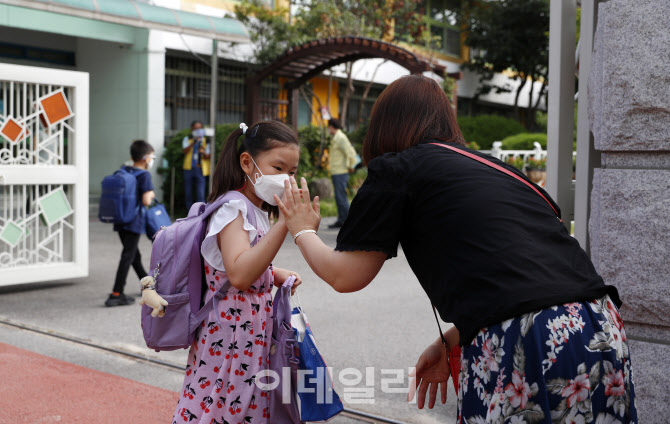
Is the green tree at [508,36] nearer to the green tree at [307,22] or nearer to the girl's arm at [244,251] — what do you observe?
the green tree at [307,22]

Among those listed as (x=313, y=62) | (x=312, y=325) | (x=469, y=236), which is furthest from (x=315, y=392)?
(x=313, y=62)

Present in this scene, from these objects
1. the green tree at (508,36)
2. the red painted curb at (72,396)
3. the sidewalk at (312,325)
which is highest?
the green tree at (508,36)

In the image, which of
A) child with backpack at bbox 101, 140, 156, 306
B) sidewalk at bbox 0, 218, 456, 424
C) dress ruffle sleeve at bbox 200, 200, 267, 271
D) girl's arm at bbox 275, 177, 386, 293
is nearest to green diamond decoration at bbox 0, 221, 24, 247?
sidewalk at bbox 0, 218, 456, 424

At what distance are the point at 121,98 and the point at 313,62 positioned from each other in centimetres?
449

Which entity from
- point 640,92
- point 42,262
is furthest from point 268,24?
point 640,92

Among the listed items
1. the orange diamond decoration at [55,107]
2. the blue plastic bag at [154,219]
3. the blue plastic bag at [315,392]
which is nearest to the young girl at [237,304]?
the blue plastic bag at [315,392]

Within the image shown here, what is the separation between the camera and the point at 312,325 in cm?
627

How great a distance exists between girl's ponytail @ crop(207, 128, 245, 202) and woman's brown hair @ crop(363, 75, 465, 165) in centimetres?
80

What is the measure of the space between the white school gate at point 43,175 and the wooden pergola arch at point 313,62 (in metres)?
6.38

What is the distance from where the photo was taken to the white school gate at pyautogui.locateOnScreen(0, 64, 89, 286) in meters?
7.06

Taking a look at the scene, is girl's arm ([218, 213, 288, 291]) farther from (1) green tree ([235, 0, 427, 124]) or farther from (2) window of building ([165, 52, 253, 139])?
(1) green tree ([235, 0, 427, 124])

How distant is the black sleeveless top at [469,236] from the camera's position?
178cm

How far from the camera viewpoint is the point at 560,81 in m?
3.70

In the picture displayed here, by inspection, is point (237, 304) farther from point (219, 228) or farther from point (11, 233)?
point (11, 233)
